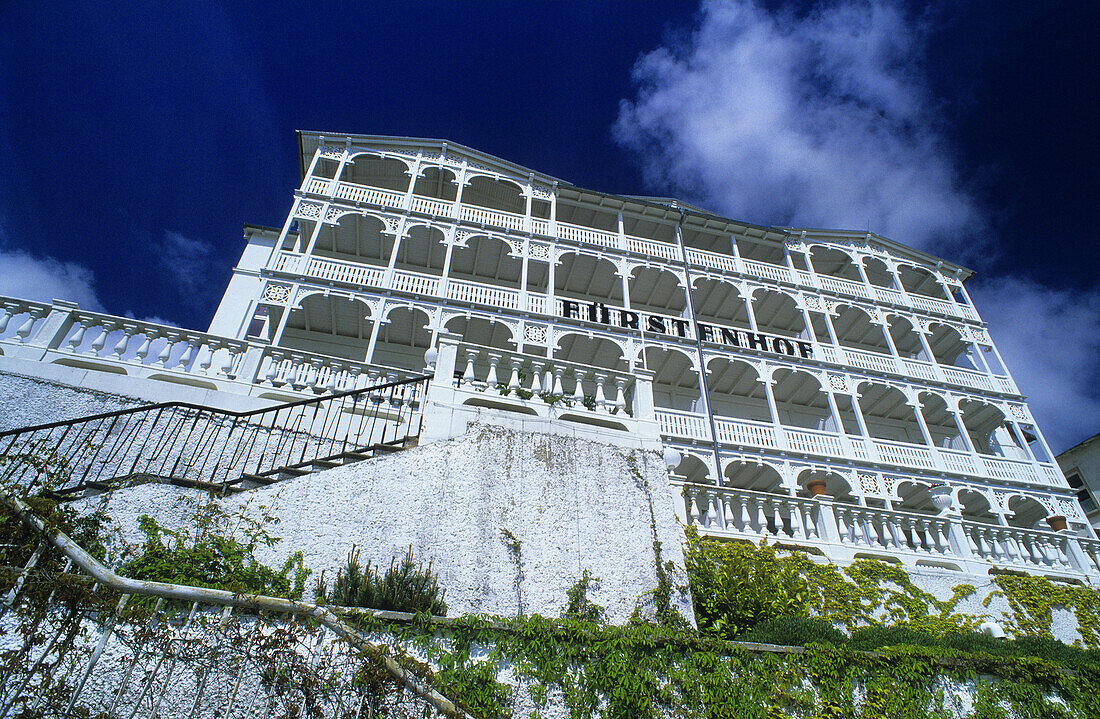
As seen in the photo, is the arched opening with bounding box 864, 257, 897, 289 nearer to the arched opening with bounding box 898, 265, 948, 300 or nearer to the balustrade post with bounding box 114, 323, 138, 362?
the arched opening with bounding box 898, 265, 948, 300

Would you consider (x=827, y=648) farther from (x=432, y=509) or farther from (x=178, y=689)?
(x=178, y=689)

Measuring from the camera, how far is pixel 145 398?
9.66m

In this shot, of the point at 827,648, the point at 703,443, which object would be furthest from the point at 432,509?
the point at 703,443

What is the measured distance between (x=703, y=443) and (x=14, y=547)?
1542cm

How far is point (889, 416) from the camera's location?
23031 mm

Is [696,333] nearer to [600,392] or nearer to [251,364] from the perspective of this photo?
[600,392]

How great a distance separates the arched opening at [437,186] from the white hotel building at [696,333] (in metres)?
0.08

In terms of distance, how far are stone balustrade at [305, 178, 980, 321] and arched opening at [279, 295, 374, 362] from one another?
4038mm

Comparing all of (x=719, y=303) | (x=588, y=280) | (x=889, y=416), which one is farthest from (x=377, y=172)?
(x=889, y=416)

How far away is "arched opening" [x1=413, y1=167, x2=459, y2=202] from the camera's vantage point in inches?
917

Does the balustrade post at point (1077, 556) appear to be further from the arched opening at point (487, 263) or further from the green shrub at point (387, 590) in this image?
the arched opening at point (487, 263)

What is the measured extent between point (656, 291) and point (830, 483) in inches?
363

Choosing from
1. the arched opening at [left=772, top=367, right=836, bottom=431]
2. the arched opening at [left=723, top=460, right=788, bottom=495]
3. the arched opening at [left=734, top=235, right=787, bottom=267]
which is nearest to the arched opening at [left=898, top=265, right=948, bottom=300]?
the arched opening at [left=734, top=235, right=787, bottom=267]

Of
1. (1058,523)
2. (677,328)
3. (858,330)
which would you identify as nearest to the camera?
(1058,523)
